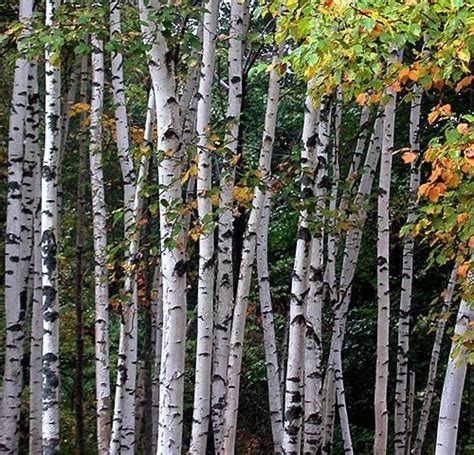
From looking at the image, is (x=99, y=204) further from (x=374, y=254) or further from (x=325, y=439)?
(x=374, y=254)

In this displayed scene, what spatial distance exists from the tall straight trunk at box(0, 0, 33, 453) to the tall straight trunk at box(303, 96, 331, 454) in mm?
3014

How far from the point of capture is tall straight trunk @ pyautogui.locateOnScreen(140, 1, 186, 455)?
4.07 m

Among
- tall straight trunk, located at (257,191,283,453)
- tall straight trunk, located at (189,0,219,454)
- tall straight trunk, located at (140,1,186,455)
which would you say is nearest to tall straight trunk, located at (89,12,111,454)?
A: tall straight trunk, located at (257,191,283,453)

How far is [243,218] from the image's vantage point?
8336 mm

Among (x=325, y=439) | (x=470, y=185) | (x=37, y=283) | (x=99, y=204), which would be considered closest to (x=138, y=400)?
(x=37, y=283)

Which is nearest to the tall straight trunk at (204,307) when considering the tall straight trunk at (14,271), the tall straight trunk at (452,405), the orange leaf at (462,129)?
the tall straight trunk at (452,405)

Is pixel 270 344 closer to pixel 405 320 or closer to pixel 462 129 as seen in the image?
pixel 405 320

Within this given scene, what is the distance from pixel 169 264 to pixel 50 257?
2411 millimetres

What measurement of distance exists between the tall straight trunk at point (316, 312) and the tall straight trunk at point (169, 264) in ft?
5.50

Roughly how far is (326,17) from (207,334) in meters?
2.28

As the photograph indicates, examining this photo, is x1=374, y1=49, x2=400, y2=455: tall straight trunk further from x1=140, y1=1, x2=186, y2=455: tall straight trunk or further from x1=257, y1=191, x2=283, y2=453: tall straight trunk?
x1=140, y1=1, x2=186, y2=455: tall straight trunk

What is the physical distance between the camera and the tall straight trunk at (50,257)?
6.16 meters

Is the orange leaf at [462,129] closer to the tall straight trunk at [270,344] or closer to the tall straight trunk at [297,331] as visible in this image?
the tall straight trunk at [297,331]

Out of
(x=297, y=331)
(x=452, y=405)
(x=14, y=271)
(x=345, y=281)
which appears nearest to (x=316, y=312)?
(x=297, y=331)
